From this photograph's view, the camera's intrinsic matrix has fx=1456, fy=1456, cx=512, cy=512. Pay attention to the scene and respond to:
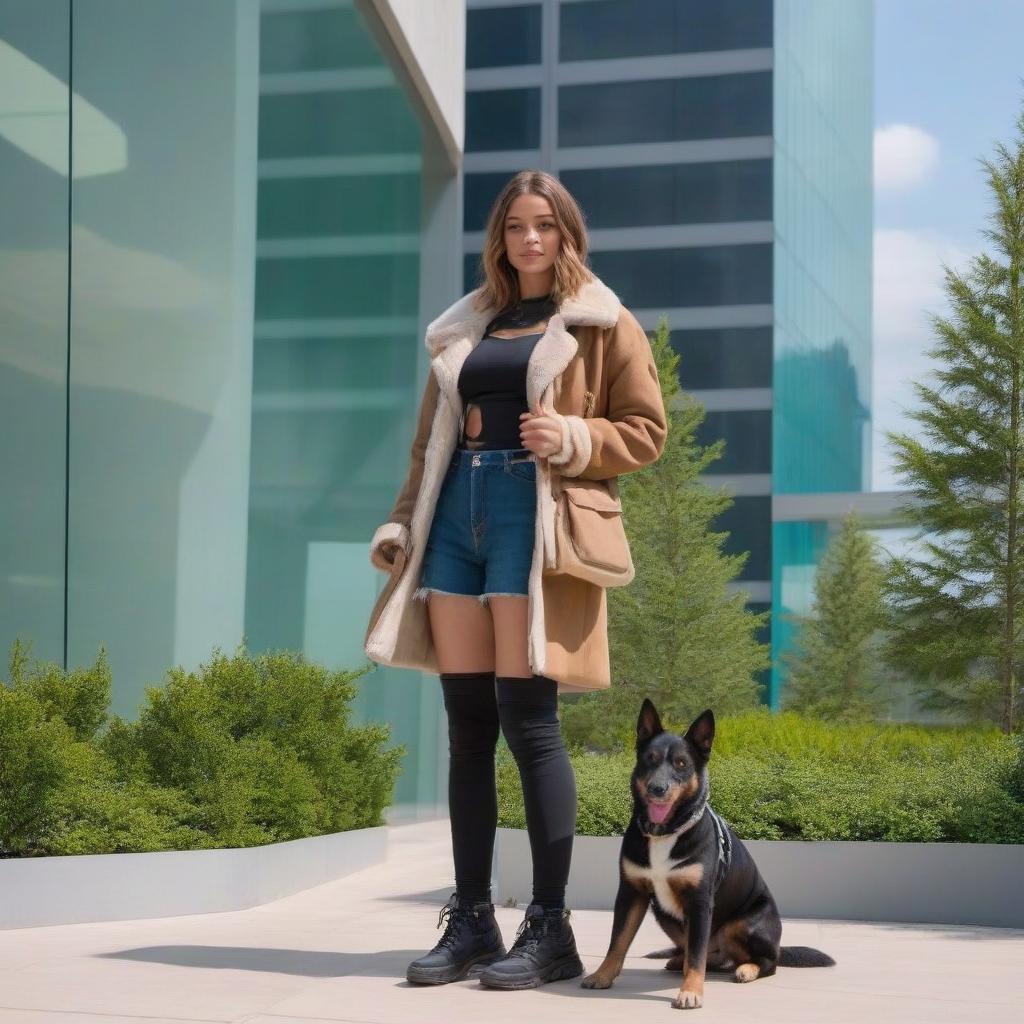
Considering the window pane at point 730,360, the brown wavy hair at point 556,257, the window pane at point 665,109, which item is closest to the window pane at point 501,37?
the window pane at point 665,109

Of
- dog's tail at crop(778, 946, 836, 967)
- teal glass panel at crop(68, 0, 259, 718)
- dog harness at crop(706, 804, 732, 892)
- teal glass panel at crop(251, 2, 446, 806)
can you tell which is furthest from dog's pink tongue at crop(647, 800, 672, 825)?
teal glass panel at crop(251, 2, 446, 806)

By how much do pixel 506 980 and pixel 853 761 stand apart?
4140 mm

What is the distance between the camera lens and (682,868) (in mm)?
3504

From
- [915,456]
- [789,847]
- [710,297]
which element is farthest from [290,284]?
[710,297]

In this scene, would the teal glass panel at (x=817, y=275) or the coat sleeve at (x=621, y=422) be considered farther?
the teal glass panel at (x=817, y=275)

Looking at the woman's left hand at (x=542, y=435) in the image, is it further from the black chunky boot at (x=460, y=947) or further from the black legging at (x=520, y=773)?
the black chunky boot at (x=460, y=947)

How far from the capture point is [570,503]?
366 centimetres

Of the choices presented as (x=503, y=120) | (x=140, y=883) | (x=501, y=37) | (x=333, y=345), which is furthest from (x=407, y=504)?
(x=501, y=37)

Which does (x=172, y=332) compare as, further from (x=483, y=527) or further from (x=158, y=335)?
(x=483, y=527)

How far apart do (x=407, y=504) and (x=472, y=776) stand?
74cm

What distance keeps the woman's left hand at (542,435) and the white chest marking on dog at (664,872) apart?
0.98 metres

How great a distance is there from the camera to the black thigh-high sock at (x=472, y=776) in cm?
378

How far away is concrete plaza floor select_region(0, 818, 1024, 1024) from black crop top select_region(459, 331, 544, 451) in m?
1.38

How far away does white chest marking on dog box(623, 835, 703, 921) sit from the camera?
3502mm
